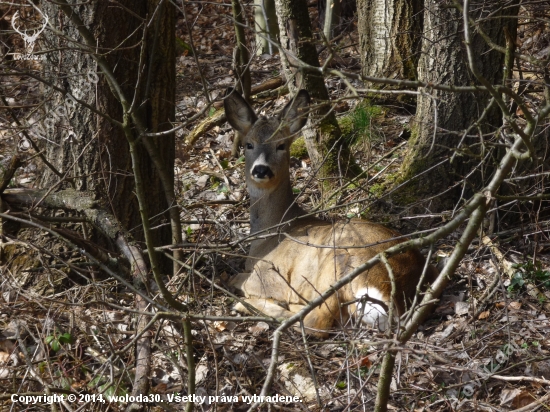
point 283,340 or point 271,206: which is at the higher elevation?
point 271,206

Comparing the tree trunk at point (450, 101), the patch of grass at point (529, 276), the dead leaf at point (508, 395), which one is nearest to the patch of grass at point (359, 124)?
the tree trunk at point (450, 101)

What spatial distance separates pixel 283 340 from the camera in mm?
4203

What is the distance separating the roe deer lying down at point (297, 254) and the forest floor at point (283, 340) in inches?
9.3

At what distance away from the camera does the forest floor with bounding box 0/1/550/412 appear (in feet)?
12.8

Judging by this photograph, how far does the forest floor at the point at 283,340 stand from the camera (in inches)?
154

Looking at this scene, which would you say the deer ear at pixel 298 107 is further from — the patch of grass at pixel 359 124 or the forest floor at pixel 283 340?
the patch of grass at pixel 359 124

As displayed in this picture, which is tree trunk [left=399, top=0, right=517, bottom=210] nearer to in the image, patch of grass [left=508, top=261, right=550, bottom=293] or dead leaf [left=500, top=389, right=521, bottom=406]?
patch of grass [left=508, top=261, right=550, bottom=293]

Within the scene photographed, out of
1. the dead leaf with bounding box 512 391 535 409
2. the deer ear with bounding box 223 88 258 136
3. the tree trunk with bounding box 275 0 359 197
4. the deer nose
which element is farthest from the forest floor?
the deer ear with bounding box 223 88 258 136

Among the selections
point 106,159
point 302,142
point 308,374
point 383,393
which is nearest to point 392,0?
point 302,142

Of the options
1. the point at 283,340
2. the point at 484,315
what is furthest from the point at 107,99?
the point at 484,315

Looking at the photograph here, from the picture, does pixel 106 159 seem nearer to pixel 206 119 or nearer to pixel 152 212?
pixel 152 212

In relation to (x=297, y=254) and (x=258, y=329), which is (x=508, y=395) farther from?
(x=297, y=254)

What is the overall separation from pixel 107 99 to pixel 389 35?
4087 millimetres

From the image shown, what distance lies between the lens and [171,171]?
555 centimetres
